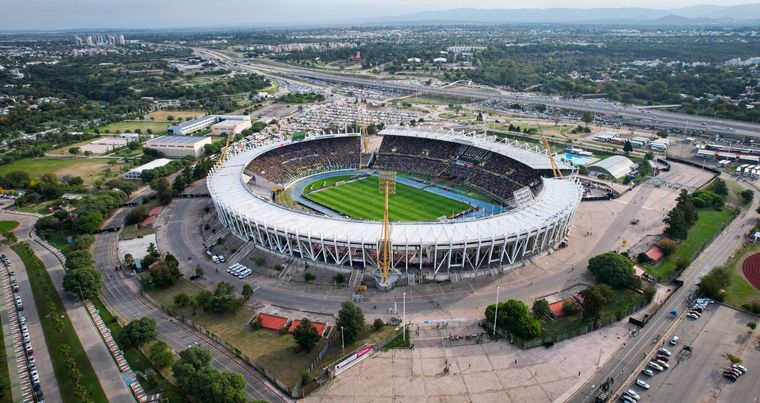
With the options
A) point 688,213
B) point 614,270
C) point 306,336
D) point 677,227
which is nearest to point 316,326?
point 306,336

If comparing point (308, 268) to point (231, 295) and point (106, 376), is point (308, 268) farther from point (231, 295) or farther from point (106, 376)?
point (106, 376)

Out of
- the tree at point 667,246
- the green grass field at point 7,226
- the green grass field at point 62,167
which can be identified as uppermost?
the tree at point 667,246

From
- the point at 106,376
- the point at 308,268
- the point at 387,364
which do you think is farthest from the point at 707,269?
the point at 106,376

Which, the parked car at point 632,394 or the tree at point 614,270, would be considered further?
the tree at point 614,270

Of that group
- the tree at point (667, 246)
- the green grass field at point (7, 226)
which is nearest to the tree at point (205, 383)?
the tree at point (667, 246)

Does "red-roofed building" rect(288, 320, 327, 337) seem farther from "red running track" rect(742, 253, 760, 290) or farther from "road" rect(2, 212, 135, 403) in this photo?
"red running track" rect(742, 253, 760, 290)

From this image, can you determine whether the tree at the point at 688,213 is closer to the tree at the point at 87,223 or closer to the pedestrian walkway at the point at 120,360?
the pedestrian walkway at the point at 120,360
